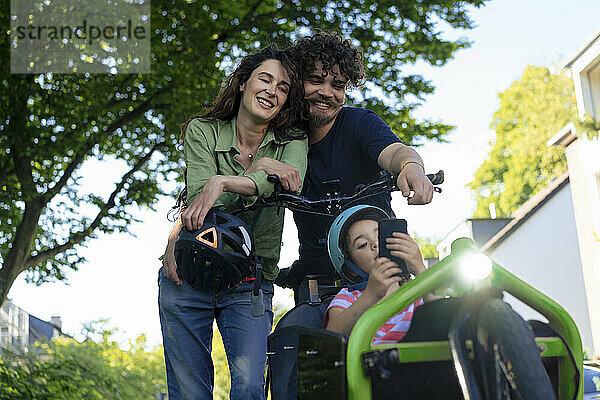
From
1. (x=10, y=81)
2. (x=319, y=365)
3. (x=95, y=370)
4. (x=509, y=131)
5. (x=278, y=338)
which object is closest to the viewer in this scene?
(x=319, y=365)

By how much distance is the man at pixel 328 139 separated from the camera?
2.86m

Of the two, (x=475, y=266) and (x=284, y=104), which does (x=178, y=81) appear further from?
(x=475, y=266)

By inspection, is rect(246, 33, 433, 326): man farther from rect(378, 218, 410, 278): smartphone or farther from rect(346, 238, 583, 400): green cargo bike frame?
rect(346, 238, 583, 400): green cargo bike frame

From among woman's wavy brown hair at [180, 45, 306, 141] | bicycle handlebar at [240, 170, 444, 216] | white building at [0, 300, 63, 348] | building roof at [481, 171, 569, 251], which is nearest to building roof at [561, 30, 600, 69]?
building roof at [481, 171, 569, 251]

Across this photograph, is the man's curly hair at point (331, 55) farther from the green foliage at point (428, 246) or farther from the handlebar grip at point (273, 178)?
the green foliage at point (428, 246)

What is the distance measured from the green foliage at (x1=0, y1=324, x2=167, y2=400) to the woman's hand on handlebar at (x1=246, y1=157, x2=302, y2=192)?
7.40 m

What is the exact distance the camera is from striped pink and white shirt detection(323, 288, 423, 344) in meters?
2.28

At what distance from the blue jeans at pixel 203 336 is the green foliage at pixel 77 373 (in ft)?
22.5

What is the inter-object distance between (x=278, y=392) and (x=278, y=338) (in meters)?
0.18

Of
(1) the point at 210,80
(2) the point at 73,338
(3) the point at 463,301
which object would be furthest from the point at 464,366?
(2) the point at 73,338

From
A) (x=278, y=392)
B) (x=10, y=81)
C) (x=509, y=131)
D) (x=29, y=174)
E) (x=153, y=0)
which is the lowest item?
(x=278, y=392)

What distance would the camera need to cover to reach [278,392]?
253 centimetres

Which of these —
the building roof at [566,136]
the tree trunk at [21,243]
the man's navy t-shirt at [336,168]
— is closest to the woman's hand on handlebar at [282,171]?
the man's navy t-shirt at [336,168]

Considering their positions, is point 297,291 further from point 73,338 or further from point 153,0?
point 73,338
